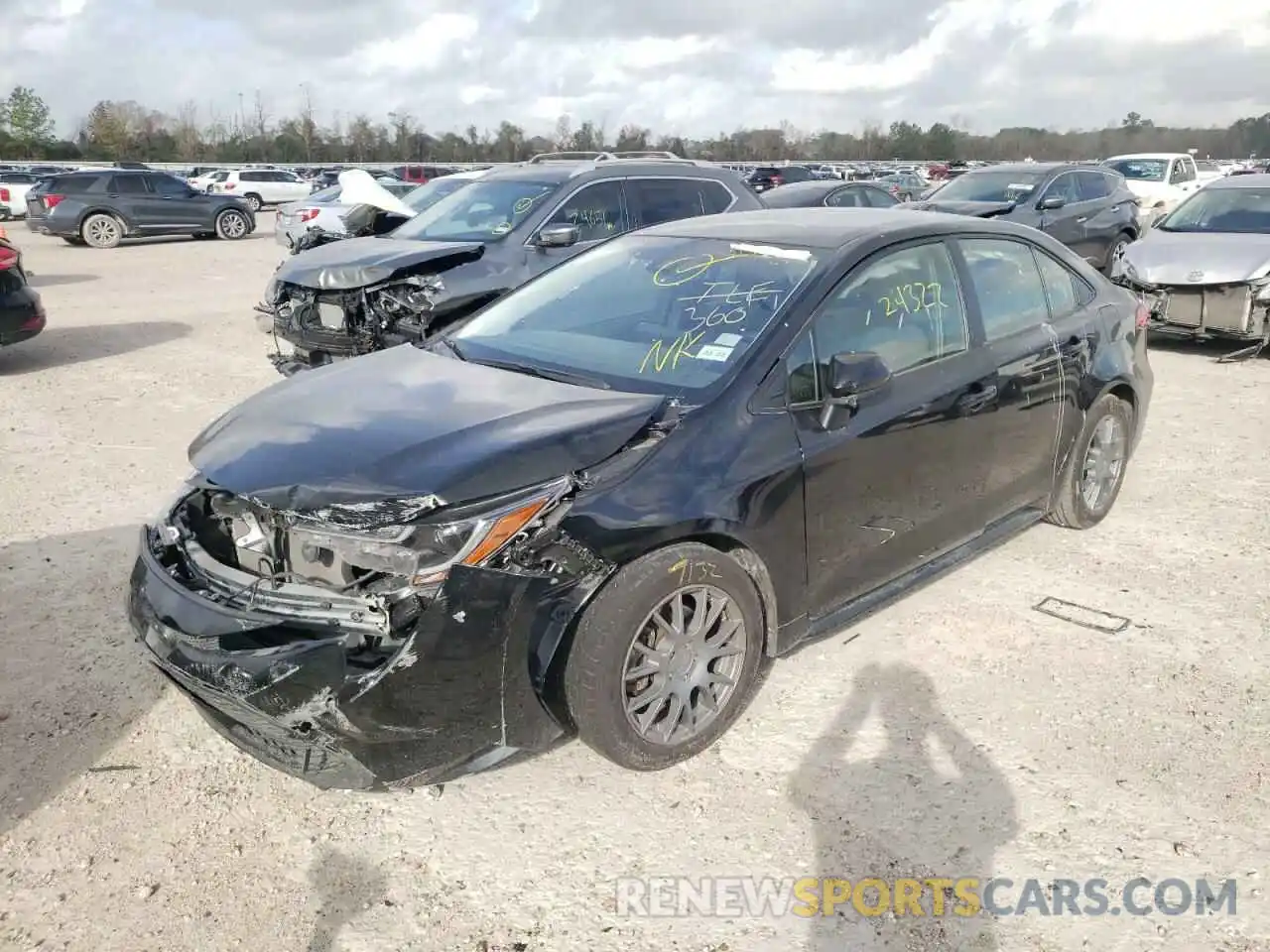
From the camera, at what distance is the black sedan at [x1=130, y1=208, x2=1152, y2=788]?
2.65m

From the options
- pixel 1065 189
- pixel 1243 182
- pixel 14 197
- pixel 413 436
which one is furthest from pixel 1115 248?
pixel 14 197

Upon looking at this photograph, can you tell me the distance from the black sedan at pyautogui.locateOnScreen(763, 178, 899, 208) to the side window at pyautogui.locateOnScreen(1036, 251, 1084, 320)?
280 inches

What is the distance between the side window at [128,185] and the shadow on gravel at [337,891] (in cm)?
2235

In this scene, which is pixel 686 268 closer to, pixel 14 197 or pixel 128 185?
pixel 128 185

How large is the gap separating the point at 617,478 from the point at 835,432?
0.93 m

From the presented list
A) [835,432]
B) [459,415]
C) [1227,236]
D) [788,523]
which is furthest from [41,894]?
[1227,236]

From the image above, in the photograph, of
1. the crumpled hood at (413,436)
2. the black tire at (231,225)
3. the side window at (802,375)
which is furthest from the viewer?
the black tire at (231,225)

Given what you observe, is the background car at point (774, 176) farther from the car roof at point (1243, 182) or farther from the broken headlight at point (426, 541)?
the broken headlight at point (426, 541)

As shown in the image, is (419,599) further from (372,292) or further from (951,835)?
(372,292)

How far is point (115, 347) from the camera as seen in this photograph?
10047 mm

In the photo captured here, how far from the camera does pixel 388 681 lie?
8.35 ft

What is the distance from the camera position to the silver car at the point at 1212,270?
8.79 meters

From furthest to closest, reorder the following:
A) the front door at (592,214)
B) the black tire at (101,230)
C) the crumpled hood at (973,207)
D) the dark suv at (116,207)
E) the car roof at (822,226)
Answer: the black tire at (101,230) → the dark suv at (116,207) → the crumpled hood at (973,207) → the front door at (592,214) → the car roof at (822,226)

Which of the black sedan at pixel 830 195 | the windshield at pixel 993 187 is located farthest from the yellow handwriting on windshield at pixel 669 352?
the windshield at pixel 993 187
